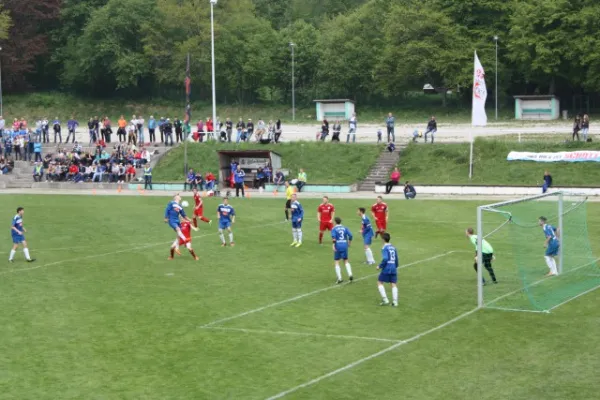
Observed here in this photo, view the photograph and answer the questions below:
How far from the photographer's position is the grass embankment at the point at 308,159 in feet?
190

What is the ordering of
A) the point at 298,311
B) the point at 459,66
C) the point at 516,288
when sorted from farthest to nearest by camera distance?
1. the point at 459,66
2. the point at 516,288
3. the point at 298,311

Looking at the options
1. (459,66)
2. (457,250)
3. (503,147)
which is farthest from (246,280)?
(459,66)

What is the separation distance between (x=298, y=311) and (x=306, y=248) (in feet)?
34.3

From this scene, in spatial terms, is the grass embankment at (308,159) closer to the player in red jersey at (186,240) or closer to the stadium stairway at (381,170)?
the stadium stairway at (381,170)

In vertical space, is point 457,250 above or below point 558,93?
below

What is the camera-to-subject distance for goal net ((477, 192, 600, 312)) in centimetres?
2422

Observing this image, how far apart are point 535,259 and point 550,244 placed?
6.42ft

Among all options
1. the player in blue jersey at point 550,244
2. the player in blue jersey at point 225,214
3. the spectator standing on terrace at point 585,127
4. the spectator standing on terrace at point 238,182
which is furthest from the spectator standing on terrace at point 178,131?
the player in blue jersey at point 550,244

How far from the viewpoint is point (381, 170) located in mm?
57562

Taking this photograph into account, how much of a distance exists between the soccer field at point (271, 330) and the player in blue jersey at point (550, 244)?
1.52m

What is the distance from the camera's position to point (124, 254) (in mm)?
33312

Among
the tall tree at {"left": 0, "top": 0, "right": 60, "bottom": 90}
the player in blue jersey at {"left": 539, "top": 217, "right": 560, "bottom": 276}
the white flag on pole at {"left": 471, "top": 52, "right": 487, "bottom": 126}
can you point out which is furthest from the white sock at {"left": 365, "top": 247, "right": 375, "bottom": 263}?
the tall tree at {"left": 0, "top": 0, "right": 60, "bottom": 90}

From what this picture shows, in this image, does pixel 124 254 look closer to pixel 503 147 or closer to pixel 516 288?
pixel 516 288

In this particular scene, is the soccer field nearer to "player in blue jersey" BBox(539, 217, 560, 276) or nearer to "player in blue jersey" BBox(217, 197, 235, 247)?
"player in blue jersey" BBox(217, 197, 235, 247)
